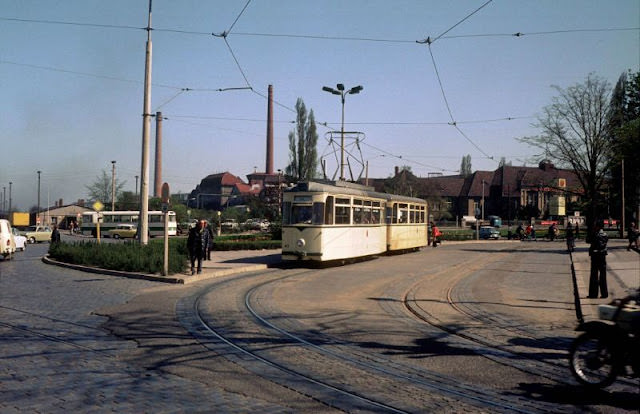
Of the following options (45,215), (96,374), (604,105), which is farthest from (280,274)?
(45,215)

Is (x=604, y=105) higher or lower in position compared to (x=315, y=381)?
higher

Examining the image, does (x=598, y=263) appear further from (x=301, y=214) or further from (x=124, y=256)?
(x=124, y=256)

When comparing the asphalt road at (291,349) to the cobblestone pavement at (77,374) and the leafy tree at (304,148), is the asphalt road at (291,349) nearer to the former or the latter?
the cobblestone pavement at (77,374)

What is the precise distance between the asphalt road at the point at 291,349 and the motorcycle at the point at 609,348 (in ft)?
0.60

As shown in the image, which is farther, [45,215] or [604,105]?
[45,215]

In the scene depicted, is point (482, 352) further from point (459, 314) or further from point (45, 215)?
point (45, 215)

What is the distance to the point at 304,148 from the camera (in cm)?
5366

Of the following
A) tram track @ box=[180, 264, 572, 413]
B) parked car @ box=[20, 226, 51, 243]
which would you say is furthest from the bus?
tram track @ box=[180, 264, 572, 413]

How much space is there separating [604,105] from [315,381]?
3378 cm

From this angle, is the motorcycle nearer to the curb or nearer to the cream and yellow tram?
the curb

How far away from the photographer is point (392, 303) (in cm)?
1265

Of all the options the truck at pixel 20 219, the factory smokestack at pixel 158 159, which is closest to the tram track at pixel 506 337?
the factory smokestack at pixel 158 159

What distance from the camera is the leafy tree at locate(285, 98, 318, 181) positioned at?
5303 cm

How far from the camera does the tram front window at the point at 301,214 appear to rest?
20.5 metres
